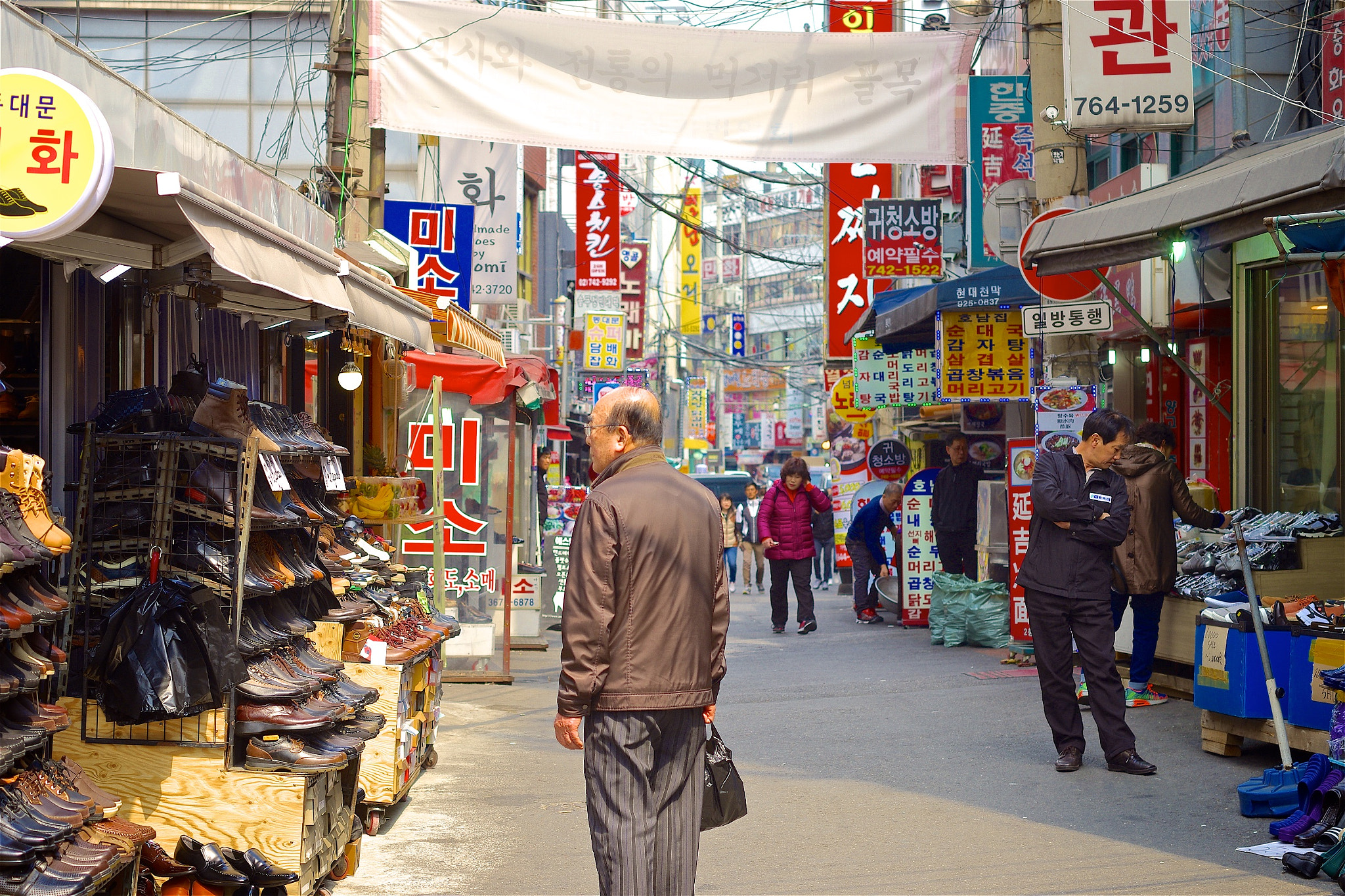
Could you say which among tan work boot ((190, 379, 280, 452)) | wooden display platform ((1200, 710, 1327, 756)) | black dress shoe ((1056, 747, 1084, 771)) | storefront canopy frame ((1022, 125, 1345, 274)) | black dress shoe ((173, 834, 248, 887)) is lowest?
black dress shoe ((1056, 747, 1084, 771))

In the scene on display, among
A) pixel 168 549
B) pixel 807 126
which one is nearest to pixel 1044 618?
pixel 807 126

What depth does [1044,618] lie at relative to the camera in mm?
8148

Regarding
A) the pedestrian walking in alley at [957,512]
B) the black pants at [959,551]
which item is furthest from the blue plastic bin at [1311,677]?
the black pants at [959,551]

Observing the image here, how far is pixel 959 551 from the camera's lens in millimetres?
16609

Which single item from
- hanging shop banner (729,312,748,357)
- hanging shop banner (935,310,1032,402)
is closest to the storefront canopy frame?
hanging shop banner (935,310,1032,402)

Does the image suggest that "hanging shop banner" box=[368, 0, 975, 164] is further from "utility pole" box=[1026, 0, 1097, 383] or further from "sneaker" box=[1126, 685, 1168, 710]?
"sneaker" box=[1126, 685, 1168, 710]

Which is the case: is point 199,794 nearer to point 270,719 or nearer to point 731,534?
point 270,719

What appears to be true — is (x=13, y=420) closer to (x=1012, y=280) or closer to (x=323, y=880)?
(x=323, y=880)

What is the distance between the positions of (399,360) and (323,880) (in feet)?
20.0

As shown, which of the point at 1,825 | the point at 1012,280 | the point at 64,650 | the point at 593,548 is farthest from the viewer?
the point at 1012,280

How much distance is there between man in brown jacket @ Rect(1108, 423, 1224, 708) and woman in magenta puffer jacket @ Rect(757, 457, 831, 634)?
7.35 m

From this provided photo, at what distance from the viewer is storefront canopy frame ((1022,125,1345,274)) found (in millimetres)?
6934

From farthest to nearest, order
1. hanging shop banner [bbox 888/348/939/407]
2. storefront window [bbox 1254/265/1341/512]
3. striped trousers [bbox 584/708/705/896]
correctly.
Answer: hanging shop banner [bbox 888/348/939/407] < storefront window [bbox 1254/265/1341/512] < striped trousers [bbox 584/708/705/896]

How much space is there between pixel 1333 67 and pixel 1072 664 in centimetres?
652
